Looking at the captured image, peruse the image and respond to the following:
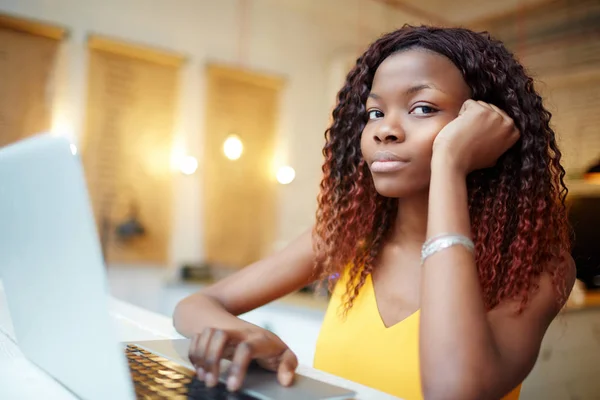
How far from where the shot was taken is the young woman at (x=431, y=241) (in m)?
0.73

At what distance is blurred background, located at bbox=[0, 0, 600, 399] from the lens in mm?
4105

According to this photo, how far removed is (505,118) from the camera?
3.00 feet

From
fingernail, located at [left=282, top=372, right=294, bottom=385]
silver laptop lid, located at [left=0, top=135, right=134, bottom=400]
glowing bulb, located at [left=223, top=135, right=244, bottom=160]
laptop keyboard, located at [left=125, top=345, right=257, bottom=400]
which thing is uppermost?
glowing bulb, located at [left=223, top=135, right=244, bottom=160]

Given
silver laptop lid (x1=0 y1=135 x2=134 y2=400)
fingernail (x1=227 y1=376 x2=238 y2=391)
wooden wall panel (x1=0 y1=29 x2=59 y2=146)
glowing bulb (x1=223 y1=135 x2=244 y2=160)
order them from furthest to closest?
1. glowing bulb (x1=223 y1=135 x2=244 y2=160)
2. wooden wall panel (x1=0 y1=29 x2=59 y2=146)
3. fingernail (x1=227 y1=376 x2=238 y2=391)
4. silver laptop lid (x1=0 y1=135 x2=134 y2=400)

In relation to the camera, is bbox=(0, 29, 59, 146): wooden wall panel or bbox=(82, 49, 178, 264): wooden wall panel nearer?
bbox=(0, 29, 59, 146): wooden wall panel

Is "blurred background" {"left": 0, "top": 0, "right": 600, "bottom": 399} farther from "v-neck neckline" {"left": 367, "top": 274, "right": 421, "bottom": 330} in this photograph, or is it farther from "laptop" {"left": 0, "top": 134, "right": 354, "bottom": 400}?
"laptop" {"left": 0, "top": 134, "right": 354, "bottom": 400}

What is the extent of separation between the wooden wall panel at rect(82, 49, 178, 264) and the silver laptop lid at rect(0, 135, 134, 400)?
3.79m

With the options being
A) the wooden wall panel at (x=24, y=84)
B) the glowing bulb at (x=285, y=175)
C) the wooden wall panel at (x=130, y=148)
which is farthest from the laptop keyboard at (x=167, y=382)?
the glowing bulb at (x=285, y=175)

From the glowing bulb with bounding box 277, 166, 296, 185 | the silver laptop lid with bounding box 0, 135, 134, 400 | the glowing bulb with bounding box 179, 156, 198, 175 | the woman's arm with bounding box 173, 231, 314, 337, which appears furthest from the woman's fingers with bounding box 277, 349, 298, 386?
the glowing bulb with bounding box 277, 166, 296, 185

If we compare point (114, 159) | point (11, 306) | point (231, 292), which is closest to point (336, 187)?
point (231, 292)

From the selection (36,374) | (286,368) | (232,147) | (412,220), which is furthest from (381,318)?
(232,147)

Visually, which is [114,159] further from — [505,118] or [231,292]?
[505,118]

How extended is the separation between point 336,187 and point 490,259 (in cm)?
38

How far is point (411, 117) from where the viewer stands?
908 millimetres
